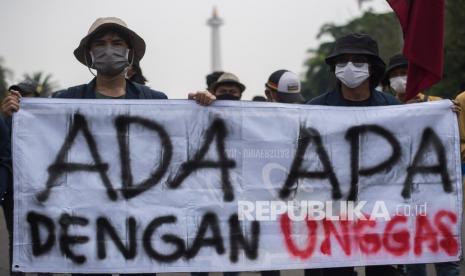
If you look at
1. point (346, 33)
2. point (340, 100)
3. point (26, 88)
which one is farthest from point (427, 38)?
point (346, 33)

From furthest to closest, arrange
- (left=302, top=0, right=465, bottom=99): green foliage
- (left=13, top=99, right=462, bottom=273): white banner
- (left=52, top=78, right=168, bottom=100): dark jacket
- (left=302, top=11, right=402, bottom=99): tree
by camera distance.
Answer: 1. (left=302, top=11, right=402, bottom=99): tree
2. (left=302, top=0, right=465, bottom=99): green foliage
3. (left=52, top=78, right=168, bottom=100): dark jacket
4. (left=13, top=99, right=462, bottom=273): white banner

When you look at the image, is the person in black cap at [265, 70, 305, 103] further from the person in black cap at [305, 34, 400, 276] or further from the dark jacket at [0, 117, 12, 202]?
the dark jacket at [0, 117, 12, 202]

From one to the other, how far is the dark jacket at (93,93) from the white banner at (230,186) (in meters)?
0.08

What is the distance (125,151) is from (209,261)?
0.80 meters

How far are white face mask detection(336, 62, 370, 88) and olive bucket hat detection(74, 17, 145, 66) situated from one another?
47.7 inches

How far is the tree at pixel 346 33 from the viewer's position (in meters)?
38.4

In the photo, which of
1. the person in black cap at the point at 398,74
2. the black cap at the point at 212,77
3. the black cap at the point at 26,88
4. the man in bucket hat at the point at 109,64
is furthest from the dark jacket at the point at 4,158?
the black cap at the point at 212,77

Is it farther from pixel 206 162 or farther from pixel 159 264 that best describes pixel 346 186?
pixel 159 264

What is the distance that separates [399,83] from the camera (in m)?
7.52

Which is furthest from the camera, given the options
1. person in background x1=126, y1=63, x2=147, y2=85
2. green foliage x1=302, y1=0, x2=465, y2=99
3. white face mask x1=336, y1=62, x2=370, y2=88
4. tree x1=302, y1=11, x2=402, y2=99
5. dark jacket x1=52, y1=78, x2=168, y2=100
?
tree x1=302, y1=11, x2=402, y2=99

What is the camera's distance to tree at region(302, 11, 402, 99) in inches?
1512

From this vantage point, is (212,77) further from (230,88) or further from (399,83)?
(399,83)

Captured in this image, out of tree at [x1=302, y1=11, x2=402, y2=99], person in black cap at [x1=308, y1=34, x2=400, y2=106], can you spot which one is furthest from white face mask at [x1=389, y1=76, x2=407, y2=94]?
tree at [x1=302, y1=11, x2=402, y2=99]

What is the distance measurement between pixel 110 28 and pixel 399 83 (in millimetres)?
3035
